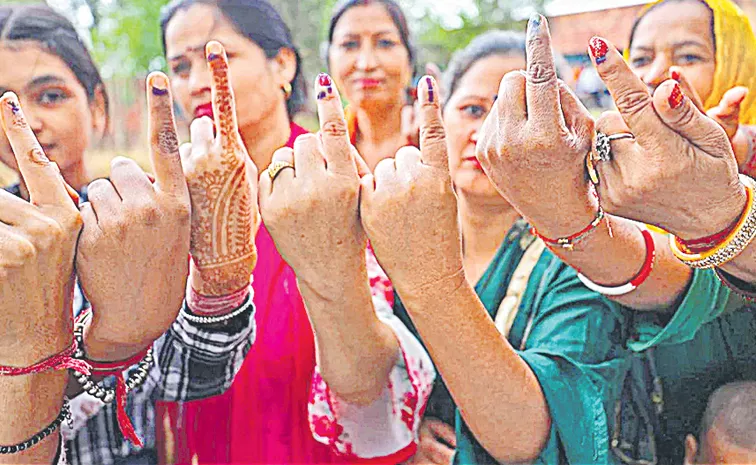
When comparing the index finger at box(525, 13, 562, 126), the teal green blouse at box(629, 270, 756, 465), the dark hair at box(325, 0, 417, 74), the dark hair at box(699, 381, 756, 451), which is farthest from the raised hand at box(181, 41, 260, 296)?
the dark hair at box(325, 0, 417, 74)

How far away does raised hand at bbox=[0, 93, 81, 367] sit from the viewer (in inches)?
29.1

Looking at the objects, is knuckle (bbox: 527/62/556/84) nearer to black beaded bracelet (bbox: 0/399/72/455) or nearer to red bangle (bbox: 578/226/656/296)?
red bangle (bbox: 578/226/656/296)

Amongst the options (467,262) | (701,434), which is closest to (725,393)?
(701,434)

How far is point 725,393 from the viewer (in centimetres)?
106

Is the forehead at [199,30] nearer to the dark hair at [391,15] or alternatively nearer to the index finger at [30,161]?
the dark hair at [391,15]

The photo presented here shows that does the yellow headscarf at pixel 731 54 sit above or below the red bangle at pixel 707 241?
above

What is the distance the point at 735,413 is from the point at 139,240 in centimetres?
86

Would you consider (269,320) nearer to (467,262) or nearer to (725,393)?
(467,262)

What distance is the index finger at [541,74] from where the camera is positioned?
730 mm

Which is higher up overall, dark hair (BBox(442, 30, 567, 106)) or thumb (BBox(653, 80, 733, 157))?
dark hair (BBox(442, 30, 567, 106))

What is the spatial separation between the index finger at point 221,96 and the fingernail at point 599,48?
416 mm

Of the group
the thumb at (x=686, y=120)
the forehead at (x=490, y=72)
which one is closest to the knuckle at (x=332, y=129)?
the thumb at (x=686, y=120)

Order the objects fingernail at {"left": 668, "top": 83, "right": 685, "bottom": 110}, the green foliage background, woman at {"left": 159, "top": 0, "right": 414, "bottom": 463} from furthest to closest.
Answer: the green foliage background, woman at {"left": 159, "top": 0, "right": 414, "bottom": 463}, fingernail at {"left": 668, "top": 83, "right": 685, "bottom": 110}

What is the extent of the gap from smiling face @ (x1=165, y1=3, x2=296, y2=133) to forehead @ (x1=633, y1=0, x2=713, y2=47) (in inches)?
28.4
